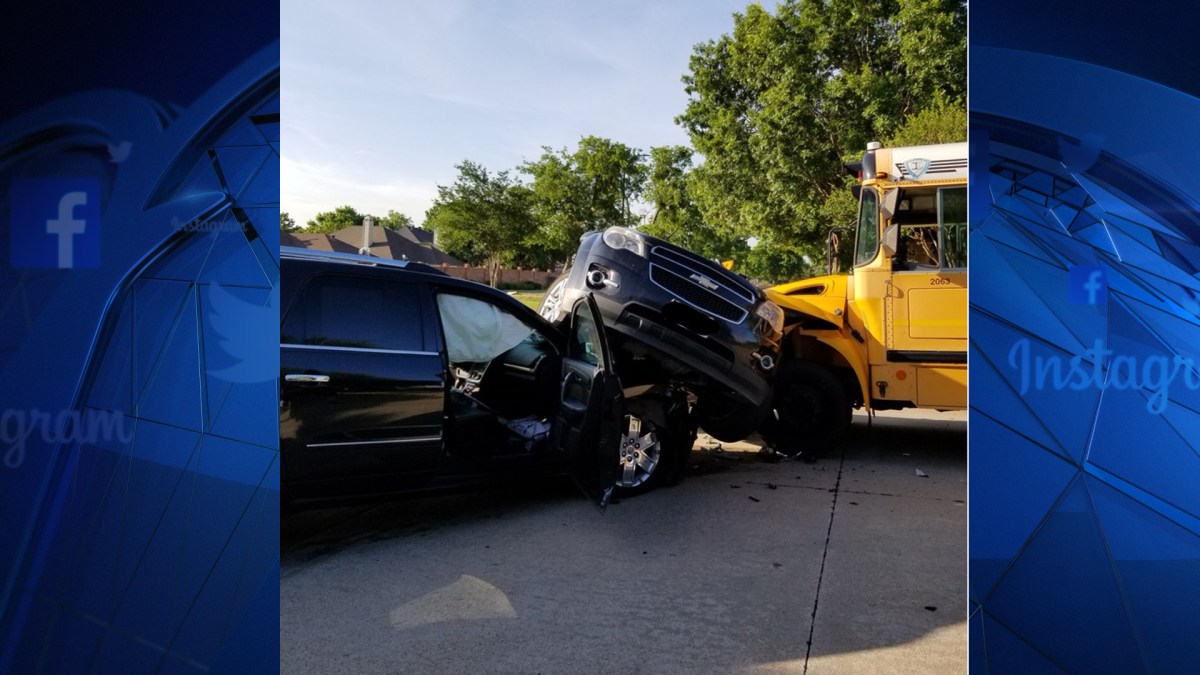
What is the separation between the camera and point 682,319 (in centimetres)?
592

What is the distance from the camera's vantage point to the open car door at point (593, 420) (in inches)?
181

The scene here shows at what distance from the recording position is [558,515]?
5473 millimetres

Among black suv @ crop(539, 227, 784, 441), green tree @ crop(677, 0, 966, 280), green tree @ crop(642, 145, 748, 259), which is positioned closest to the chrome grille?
black suv @ crop(539, 227, 784, 441)

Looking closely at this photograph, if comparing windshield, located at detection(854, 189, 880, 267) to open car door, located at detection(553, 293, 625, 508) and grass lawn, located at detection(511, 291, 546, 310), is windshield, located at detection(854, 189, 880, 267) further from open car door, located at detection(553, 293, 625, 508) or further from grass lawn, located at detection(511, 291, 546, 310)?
open car door, located at detection(553, 293, 625, 508)

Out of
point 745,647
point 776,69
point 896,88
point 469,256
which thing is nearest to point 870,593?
point 745,647

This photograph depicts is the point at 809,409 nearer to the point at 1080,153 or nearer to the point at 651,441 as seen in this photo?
the point at 651,441

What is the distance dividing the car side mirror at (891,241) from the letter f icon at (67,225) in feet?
19.9

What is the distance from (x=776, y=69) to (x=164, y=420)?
66.4 ft

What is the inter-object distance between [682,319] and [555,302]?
1317mm

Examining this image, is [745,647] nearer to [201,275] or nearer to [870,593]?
[870,593]

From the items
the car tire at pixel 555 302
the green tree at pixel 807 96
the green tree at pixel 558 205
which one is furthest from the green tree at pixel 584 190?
the car tire at pixel 555 302

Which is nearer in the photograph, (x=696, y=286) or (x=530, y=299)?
(x=696, y=286)

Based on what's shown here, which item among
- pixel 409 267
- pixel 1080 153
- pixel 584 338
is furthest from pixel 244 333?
pixel 584 338

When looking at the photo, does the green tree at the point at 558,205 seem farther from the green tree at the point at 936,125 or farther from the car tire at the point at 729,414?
the car tire at the point at 729,414
